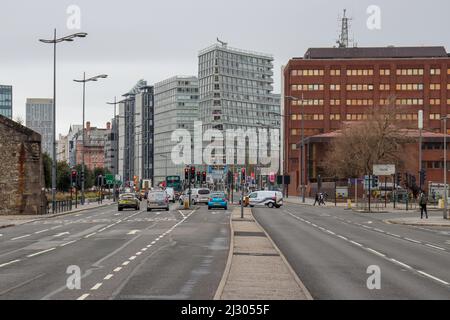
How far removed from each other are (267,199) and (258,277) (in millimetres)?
60672

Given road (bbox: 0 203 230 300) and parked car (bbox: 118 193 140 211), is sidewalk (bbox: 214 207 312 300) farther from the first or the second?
parked car (bbox: 118 193 140 211)

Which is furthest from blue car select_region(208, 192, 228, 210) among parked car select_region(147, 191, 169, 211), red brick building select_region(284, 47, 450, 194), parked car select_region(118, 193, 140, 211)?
red brick building select_region(284, 47, 450, 194)

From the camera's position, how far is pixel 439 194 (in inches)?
3425

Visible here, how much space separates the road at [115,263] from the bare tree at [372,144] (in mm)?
58833

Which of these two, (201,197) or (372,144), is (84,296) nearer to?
(201,197)

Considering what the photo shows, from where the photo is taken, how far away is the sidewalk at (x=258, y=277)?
1415 centimetres

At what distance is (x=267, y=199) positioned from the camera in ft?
255

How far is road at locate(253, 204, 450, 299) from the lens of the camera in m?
15.6

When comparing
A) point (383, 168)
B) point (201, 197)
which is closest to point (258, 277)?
point (383, 168)

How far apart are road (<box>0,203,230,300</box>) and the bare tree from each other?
5883 centimetres

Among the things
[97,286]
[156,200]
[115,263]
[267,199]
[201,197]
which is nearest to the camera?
[97,286]

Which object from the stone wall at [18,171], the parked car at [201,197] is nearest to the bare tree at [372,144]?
the parked car at [201,197]
